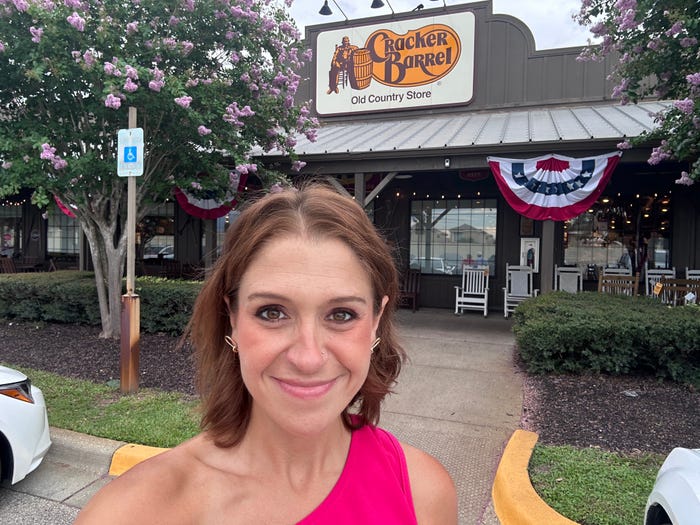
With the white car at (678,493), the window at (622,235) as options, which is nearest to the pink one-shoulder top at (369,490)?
the white car at (678,493)

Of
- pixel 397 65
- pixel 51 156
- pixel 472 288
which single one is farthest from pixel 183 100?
pixel 397 65

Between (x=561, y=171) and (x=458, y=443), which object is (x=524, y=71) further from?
(x=458, y=443)

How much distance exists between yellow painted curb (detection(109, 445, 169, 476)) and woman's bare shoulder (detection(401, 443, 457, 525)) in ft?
8.86

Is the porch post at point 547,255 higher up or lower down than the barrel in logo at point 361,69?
lower down

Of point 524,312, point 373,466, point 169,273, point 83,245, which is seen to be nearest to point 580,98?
point 524,312

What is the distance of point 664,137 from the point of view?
5.99m

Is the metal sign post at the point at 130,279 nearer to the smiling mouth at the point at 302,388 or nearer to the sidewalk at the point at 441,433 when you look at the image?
the sidewalk at the point at 441,433

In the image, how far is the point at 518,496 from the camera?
2.91m

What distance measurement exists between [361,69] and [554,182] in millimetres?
6685

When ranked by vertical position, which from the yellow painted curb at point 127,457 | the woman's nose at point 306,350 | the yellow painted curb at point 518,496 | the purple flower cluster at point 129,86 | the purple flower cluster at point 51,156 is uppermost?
the purple flower cluster at point 129,86

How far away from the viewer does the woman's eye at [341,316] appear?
109cm

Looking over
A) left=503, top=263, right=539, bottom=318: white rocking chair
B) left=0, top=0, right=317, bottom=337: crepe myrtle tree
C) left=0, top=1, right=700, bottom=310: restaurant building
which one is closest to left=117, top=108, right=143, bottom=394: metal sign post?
left=0, top=0, right=317, bottom=337: crepe myrtle tree

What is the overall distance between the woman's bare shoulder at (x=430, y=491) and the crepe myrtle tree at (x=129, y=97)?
5.27 metres

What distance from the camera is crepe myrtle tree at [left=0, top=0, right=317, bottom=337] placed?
5574 mm
